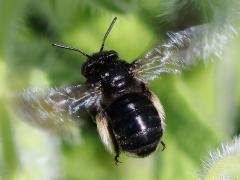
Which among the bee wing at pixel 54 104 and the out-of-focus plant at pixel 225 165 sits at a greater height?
the bee wing at pixel 54 104

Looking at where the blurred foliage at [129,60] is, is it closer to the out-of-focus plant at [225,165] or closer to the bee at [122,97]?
the bee at [122,97]

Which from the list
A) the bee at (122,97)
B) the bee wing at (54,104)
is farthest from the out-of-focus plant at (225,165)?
the bee wing at (54,104)

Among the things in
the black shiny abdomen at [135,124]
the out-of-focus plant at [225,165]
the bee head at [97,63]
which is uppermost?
the bee head at [97,63]

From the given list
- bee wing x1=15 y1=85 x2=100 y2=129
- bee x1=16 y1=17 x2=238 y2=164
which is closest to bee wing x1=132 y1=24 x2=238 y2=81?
bee x1=16 y1=17 x2=238 y2=164

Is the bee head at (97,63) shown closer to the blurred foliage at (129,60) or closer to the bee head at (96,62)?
the bee head at (96,62)

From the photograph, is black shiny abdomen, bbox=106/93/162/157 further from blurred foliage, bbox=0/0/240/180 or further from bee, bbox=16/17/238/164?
blurred foliage, bbox=0/0/240/180

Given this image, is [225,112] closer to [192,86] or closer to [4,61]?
[192,86]

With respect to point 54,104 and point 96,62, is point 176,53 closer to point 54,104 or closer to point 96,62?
point 96,62

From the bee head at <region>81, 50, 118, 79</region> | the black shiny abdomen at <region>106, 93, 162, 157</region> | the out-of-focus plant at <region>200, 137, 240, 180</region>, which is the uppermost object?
the bee head at <region>81, 50, 118, 79</region>

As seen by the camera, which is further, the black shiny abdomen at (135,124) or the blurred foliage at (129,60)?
the blurred foliage at (129,60)
